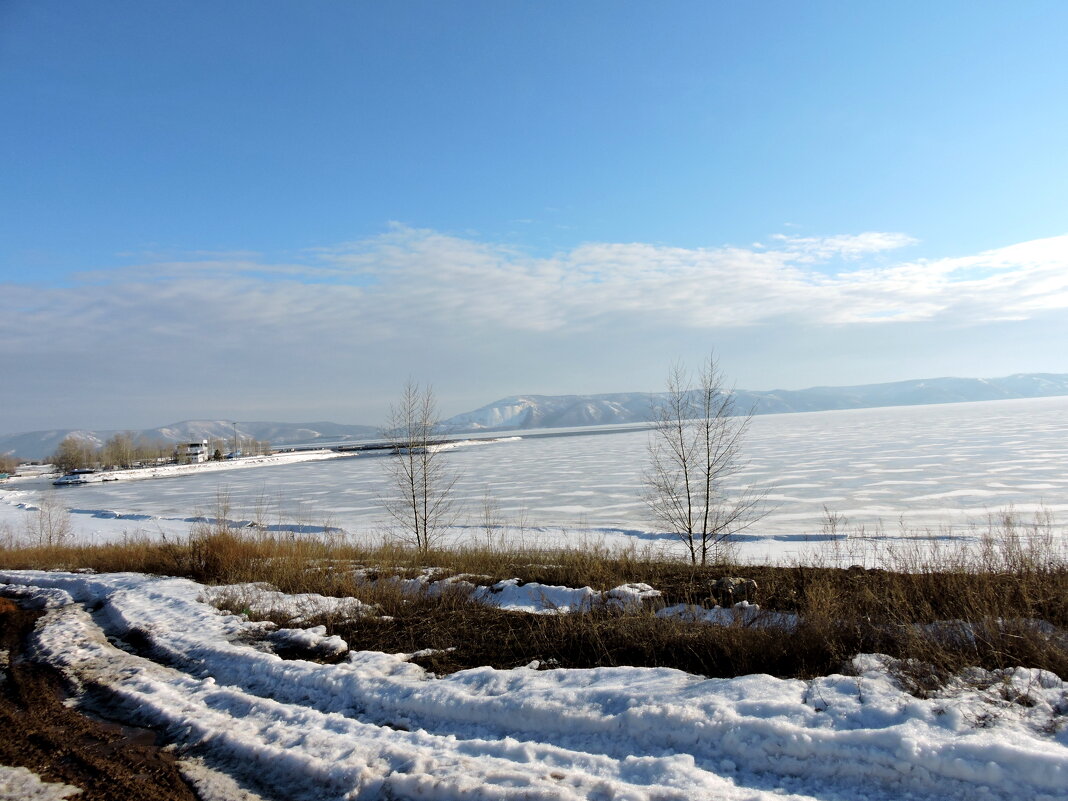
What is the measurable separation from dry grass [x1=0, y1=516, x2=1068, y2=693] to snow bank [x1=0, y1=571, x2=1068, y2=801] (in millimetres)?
455

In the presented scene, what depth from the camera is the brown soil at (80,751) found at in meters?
3.82

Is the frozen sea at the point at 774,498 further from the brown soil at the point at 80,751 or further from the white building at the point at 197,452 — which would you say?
the white building at the point at 197,452

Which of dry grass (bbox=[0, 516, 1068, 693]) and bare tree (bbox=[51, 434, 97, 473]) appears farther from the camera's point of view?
bare tree (bbox=[51, 434, 97, 473])

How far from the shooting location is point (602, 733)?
420cm

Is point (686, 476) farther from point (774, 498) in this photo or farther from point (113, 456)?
point (113, 456)

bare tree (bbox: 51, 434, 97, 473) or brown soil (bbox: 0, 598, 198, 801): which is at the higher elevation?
brown soil (bbox: 0, 598, 198, 801)

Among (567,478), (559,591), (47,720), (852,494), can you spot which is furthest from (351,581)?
(567,478)

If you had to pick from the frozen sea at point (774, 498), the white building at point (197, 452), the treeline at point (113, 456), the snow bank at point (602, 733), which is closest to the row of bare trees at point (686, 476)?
the frozen sea at point (774, 498)

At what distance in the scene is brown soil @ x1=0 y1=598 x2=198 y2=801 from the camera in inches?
150

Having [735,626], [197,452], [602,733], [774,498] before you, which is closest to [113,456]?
[197,452]

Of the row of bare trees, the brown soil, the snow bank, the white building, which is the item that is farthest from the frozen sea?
the white building

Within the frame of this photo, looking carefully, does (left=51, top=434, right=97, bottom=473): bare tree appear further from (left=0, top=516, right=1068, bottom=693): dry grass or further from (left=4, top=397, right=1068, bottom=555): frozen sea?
(left=0, top=516, right=1068, bottom=693): dry grass

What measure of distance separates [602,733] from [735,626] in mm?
2206

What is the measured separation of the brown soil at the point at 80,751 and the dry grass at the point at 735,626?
7.67 feet
